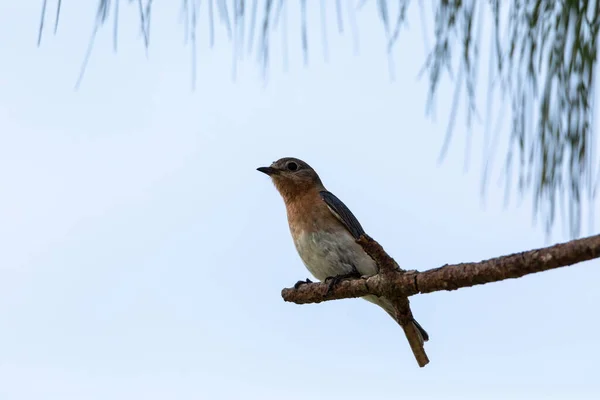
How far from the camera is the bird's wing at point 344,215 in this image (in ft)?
23.3

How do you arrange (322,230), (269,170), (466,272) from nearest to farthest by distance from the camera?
(466,272)
(322,230)
(269,170)

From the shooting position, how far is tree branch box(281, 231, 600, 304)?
270 cm

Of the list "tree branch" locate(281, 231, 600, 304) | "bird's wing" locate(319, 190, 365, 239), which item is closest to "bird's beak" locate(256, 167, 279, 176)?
"bird's wing" locate(319, 190, 365, 239)

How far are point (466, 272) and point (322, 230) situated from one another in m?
3.78

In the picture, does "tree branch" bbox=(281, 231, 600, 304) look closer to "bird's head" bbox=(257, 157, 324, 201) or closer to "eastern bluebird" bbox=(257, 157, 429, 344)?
"eastern bluebird" bbox=(257, 157, 429, 344)

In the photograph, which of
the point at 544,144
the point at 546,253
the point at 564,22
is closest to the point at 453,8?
the point at 564,22

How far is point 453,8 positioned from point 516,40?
0.79 ft

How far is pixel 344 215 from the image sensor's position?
23.5 feet

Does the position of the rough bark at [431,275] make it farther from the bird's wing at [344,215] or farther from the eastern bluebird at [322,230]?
the bird's wing at [344,215]

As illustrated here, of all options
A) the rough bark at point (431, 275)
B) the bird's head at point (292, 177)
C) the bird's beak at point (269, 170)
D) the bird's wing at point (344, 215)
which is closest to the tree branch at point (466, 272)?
the rough bark at point (431, 275)

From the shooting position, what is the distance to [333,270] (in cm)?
675

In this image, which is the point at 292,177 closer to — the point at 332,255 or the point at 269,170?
the point at 269,170

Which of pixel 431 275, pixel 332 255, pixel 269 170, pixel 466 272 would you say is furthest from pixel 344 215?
pixel 466 272

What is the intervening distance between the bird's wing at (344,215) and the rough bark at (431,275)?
2.10 m
